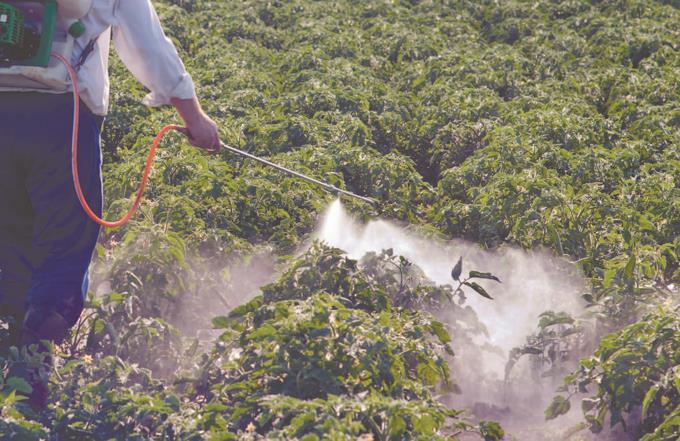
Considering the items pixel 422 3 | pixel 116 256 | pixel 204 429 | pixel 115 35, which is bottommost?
pixel 422 3

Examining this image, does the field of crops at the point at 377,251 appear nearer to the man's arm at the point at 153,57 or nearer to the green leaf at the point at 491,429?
the green leaf at the point at 491,429

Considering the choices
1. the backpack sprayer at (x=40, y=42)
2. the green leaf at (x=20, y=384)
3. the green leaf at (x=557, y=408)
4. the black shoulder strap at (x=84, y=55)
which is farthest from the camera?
the green leaf at (x=557, y=408)

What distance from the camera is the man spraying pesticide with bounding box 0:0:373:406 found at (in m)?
2.81

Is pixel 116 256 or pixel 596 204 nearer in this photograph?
pixel 116 256

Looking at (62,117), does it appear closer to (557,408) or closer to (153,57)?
(153,57)

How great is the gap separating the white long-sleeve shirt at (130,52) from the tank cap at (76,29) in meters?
0.05

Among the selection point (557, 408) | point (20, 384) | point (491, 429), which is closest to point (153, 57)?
point (20, 384)

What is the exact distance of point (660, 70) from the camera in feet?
23.6

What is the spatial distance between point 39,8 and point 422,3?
770 centimetres

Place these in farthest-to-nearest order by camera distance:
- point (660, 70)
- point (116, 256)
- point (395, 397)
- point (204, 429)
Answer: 1. point (660, 70)
2. point (116, 256)
3. point (395, 397)
4. point (204, 429)

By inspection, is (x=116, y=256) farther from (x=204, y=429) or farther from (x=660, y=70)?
(x=660, y=70)

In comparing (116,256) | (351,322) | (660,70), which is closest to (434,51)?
(660,70)

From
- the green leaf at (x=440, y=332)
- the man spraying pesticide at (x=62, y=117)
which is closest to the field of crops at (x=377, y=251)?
the green leaf at (x=440, y=332)

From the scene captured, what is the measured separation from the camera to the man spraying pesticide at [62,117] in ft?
9.23
